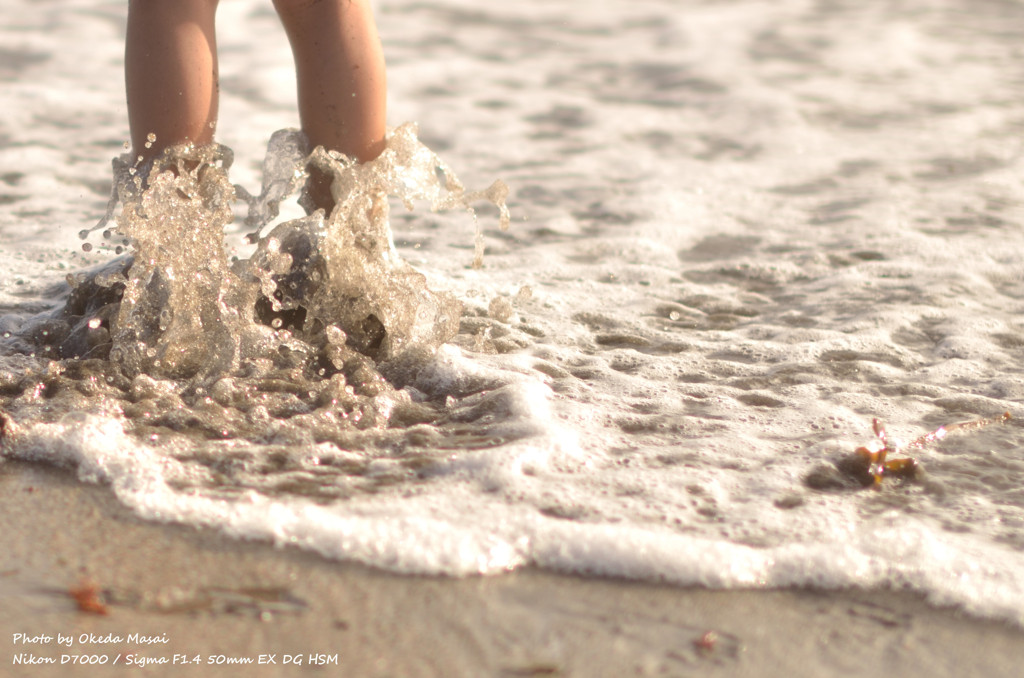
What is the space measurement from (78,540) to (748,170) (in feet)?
11.2

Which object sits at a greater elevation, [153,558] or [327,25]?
[327,25]

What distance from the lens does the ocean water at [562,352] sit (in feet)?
5.41

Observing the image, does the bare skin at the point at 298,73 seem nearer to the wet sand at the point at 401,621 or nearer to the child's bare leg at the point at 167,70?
the child's bare leg at the point at 167,70

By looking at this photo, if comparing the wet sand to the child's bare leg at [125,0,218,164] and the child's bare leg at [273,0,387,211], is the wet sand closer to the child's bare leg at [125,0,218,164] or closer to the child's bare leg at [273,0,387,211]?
the child's bare leg at [125,0,218,164]

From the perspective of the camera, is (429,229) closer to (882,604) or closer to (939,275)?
(939,275)

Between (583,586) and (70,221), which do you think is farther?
(70,221)

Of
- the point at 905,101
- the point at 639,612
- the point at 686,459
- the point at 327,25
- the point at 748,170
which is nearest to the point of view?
the point at 639,612

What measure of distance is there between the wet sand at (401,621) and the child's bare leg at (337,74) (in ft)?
3.70

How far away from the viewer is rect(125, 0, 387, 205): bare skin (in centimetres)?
224

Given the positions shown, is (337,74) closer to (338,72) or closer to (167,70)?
(338,72)

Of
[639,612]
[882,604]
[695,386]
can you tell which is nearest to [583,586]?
[639,612]

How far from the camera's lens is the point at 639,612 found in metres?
1.45

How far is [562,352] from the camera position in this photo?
8.16 ft

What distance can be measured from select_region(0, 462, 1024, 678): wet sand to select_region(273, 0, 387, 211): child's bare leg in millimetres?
1126
